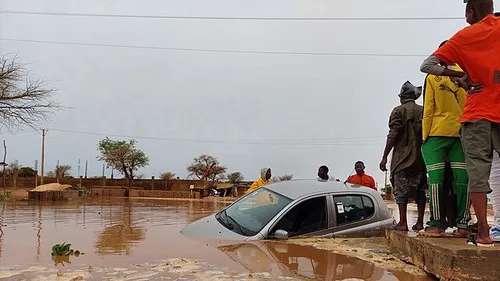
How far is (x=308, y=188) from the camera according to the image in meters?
6.78

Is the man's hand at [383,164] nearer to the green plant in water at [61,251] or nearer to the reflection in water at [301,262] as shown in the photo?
the reflection in water at [301,262]

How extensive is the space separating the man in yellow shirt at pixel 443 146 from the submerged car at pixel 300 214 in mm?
2083

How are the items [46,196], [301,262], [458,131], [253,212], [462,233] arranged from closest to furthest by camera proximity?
[462,233] → [458,131] → [301,262] → [253,212] → [46,196]

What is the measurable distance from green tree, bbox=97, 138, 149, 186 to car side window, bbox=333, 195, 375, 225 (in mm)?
49229

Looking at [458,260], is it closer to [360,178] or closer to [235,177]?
[360,178]

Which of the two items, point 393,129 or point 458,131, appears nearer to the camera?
point 458,131

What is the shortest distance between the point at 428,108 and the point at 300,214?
8.07 ft

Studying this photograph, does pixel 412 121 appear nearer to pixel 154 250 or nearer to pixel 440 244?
pixel 440 244

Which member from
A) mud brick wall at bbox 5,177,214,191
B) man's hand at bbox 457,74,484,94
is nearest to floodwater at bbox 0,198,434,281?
man's hand at bbox 457,74,484,94

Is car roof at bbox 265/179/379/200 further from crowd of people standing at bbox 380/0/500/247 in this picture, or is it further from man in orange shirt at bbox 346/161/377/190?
man in orange shirt at bbox 346/161/377/190

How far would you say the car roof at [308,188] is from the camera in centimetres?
663

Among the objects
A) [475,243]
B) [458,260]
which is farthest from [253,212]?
[458,260]

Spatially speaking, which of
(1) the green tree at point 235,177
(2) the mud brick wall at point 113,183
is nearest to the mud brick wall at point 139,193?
(2) the mud brick wall at point 113,183

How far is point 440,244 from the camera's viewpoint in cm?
366
